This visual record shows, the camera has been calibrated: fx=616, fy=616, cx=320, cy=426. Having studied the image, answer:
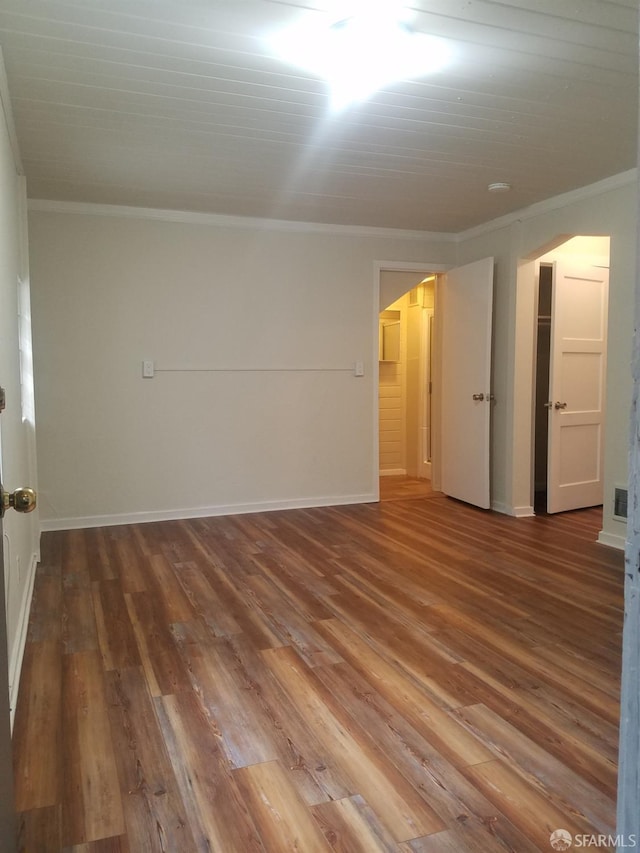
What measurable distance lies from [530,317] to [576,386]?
2.32 feet

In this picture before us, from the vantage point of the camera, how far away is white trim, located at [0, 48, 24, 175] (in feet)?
8.16

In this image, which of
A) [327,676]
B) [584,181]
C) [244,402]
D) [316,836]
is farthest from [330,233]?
[316,836]

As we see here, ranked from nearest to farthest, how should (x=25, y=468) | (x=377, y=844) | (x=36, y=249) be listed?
(x=377, y=844), (x=25, y=468), (x=36, y=249)

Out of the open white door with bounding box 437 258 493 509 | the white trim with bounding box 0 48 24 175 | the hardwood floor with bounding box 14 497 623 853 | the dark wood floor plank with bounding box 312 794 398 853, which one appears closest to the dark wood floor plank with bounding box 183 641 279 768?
the hardwood floor with bounding box 14 497 623 853

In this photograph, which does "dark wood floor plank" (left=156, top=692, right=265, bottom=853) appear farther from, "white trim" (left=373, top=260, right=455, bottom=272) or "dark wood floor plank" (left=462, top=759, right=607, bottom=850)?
"white trim" (left=373, top=260, right=455, bottom=272)

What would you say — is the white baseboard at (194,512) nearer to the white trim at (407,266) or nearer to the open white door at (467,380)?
the open white door at (467,380)

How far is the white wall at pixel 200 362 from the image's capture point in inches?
177

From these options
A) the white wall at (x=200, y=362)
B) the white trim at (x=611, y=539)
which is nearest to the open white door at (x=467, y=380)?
the white wall at (x=200, y=362)

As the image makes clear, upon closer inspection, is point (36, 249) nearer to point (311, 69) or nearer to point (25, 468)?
point (25, 468)

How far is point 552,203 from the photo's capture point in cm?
439

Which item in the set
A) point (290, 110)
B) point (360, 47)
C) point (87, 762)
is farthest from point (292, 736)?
point (290, 110)

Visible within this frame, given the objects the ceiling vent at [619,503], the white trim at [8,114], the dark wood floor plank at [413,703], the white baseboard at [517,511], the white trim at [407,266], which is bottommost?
the dark wood floor plank at [413,703]

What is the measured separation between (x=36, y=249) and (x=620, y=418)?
412 cm

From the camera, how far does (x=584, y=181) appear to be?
13.1ft
